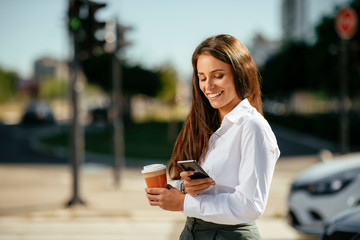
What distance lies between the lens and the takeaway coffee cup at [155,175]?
5.82 ft

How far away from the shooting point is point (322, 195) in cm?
546

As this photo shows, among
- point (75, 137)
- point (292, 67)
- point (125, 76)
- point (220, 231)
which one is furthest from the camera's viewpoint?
point (292, 67)

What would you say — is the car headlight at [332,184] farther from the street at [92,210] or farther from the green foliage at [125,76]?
the green foliage at [125,76]

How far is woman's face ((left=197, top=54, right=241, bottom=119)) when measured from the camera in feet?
6.01

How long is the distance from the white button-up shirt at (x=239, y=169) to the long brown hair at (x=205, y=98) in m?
0.08

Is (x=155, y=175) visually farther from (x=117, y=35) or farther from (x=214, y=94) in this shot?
(x=117, y=35)

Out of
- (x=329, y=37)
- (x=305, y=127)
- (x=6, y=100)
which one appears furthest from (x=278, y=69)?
(x=6, y=100)

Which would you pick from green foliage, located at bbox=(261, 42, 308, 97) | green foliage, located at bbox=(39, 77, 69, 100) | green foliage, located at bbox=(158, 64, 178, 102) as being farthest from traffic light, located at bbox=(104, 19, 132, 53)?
green foliage, located at bbox=(39, 77, 69, 100)

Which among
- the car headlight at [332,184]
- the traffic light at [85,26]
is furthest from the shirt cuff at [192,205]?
the traffic light at [85,26]

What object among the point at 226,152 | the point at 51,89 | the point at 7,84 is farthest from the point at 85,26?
the point at 51,89

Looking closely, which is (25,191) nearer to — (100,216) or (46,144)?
(100,216)

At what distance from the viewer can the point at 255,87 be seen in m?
1.91

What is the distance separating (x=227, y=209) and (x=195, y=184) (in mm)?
149

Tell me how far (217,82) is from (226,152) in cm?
29
